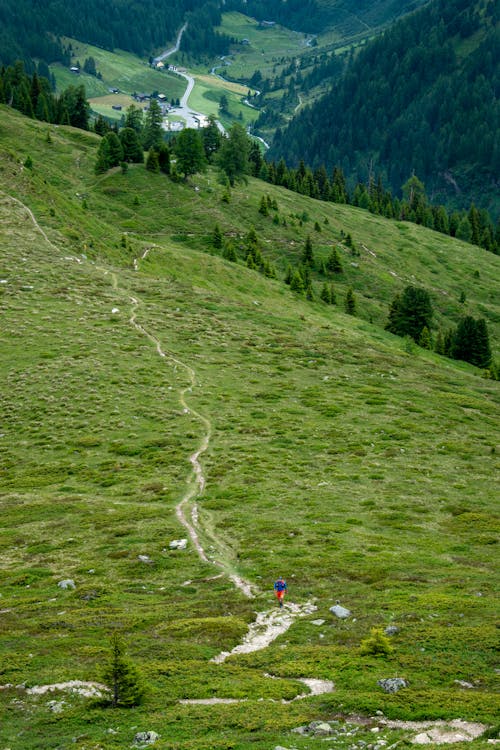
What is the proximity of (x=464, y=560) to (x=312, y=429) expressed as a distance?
78.7 feet

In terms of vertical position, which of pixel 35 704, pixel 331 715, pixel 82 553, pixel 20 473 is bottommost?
pixel 20 473

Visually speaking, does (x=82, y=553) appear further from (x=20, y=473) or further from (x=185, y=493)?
(x=20, y=473)

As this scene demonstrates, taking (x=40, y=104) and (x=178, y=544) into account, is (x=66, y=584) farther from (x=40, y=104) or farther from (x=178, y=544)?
(x=40, y=104)

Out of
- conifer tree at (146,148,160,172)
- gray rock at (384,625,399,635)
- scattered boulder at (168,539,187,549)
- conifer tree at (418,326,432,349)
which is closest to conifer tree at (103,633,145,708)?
gray rock at (384,625,399,635)

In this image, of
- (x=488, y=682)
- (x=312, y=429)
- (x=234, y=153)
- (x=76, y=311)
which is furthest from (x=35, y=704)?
(x=234, y=153)

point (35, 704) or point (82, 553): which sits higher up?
point (35, 704)

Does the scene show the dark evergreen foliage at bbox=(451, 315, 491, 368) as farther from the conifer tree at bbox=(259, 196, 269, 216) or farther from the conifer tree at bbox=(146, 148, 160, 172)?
the conifer tree at bbox=(146, 148, 160, 172)

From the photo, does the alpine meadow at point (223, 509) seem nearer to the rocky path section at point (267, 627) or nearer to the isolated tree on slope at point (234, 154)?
the rocky path section at point (267, 627)

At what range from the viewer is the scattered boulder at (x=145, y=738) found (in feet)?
63.5

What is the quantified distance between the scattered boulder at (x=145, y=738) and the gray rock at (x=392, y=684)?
21.7 ft

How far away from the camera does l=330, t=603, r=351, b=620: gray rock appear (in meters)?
27.8

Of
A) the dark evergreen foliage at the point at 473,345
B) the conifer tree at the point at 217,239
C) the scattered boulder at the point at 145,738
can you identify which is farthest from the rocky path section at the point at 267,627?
the conifer tree at the point at 217,239

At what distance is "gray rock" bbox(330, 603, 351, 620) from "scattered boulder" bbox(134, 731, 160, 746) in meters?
9.97

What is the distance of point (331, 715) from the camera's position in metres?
20.5
